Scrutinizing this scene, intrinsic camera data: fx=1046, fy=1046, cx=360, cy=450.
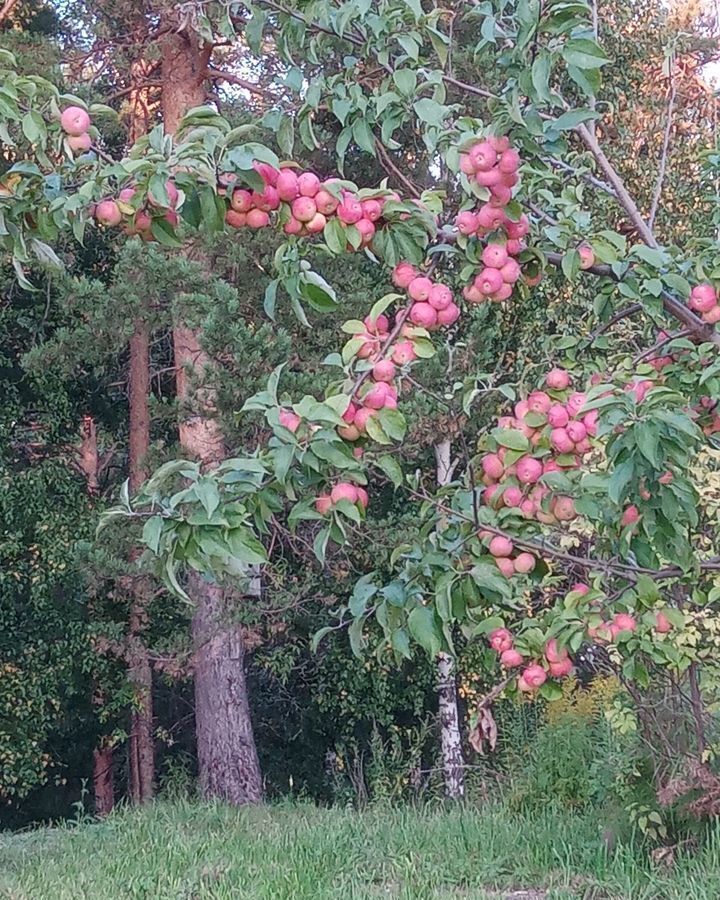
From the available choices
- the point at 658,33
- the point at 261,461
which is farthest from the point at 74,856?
the point at 658,33

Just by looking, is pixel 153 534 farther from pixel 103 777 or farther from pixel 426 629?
pixel 103 777

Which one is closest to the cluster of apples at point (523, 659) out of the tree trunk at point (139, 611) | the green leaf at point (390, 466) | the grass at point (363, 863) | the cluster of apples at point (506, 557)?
the cluster of apples at point (506, 557)

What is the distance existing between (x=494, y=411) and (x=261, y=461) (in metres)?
4.51

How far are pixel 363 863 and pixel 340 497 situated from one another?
268 centimetres

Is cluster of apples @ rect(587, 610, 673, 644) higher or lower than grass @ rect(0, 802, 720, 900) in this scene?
higher

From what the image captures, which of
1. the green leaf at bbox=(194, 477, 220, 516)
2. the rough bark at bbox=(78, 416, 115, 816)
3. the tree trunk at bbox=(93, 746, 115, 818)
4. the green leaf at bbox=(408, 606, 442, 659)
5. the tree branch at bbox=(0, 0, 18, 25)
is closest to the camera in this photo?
the green leaf at bbox=(194, 477, 220, 516)

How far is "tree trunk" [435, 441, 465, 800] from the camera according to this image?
7.25 m

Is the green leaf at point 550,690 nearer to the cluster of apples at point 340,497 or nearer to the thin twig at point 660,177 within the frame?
the cluster of apples at point 340,497

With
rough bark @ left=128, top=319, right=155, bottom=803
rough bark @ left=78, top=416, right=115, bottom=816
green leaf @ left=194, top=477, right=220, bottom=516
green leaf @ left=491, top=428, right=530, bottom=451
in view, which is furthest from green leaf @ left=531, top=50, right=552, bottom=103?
rough bark @ left=78, top=416, right=115, bottom=816

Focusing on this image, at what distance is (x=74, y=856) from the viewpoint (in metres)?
4.37

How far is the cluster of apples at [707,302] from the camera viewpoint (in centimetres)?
168

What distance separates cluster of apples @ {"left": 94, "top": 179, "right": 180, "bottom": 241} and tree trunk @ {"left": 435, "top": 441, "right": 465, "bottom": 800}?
5.71 metres

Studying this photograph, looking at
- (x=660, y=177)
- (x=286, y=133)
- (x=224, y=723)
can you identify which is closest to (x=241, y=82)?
(x=224, y=723)

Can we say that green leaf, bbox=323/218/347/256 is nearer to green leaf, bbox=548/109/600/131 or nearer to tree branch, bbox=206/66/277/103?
green leaf, bbox=548/109/600/131
